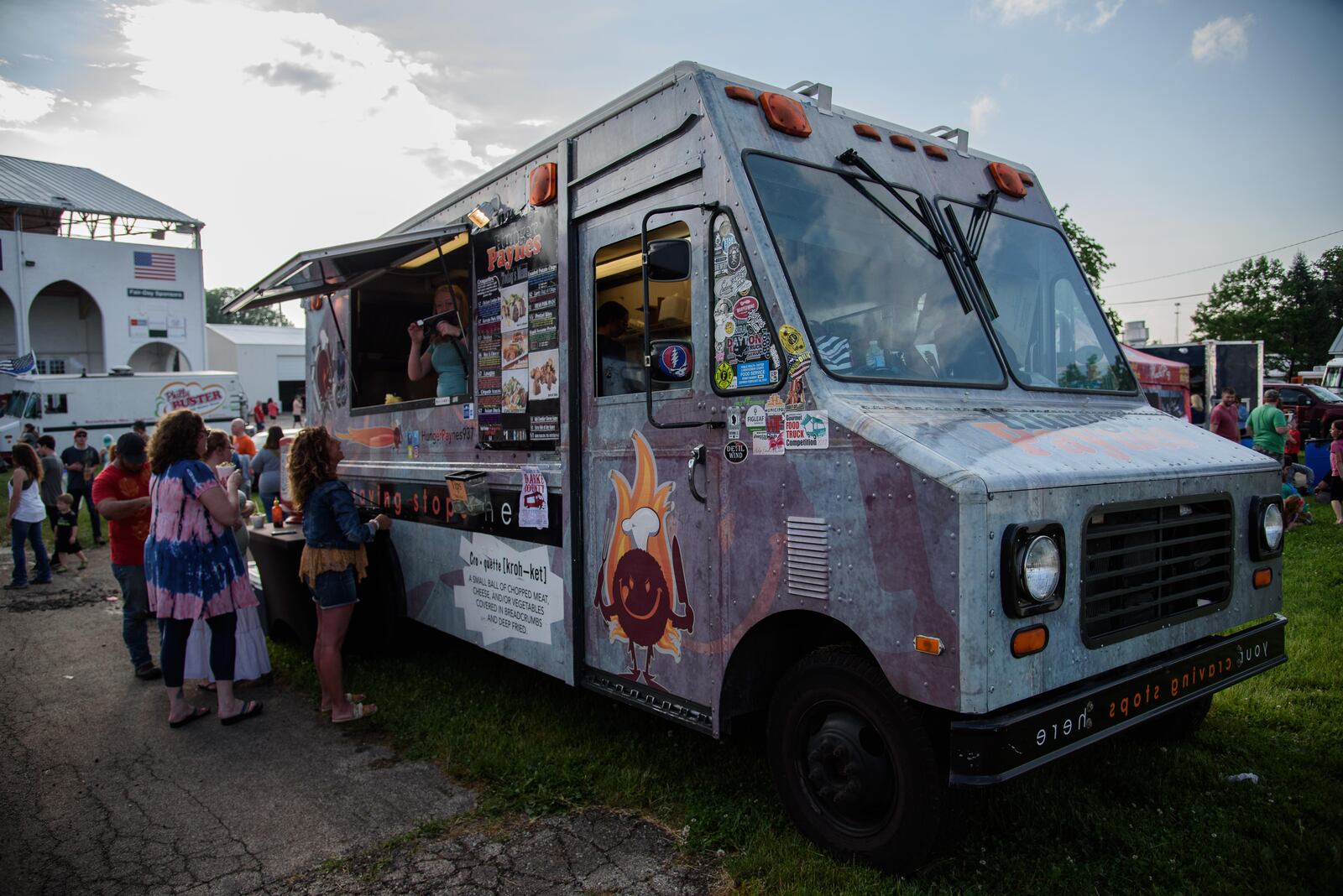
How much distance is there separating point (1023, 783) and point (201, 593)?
475 cm

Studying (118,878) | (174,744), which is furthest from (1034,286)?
(174,744)

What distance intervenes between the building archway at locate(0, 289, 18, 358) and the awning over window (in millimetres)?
33319

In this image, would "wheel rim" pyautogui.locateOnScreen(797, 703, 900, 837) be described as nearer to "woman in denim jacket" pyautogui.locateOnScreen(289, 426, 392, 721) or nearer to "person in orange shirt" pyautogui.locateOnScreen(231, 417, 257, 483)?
"woman in denim jacket" pyautogui.locateOnScreen(289, 426, 392, 721)

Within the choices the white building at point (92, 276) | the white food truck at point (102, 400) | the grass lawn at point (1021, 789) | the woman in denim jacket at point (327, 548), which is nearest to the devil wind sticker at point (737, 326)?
the grass lawn at point (1021, 789)

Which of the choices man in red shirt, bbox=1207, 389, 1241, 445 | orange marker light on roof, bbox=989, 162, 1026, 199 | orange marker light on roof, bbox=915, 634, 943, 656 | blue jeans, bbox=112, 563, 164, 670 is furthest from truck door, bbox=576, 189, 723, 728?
man in red shirt, bbox=1207, 389, 1241, 445

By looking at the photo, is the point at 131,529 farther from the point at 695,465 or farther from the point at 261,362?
the point at 261,362

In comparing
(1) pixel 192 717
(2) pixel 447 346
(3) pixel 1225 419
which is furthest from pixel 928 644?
(3) pixel 1225 419

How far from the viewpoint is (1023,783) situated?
4086mm

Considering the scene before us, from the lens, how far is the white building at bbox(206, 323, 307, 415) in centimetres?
3959

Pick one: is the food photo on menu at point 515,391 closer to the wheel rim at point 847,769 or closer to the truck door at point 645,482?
the truck door at point 645,482

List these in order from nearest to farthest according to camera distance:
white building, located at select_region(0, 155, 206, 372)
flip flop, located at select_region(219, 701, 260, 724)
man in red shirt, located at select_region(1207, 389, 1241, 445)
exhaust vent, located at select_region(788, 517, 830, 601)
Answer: exhaust vent, located at select_region(788, 517, 830, 601), flip flop, located at select_region(219, 701, 260, 724), man in red shirt, located at select_region(1207, 389, 1241, 445), white building, located at select_region(0, 155, 206, 372)

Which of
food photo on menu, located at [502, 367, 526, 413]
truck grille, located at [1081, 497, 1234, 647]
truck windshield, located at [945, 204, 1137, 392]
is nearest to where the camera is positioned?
truck grille, located at [1081, 497, 1234, 647]

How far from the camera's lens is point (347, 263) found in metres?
6.00

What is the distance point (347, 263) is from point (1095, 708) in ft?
16.8
